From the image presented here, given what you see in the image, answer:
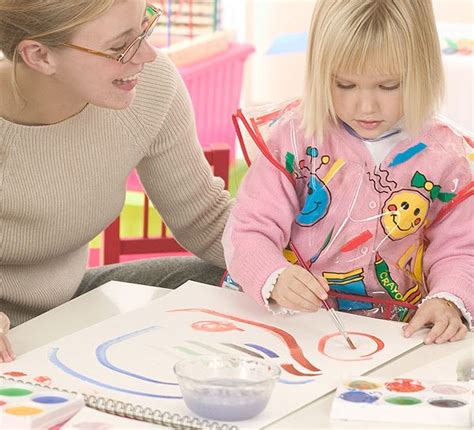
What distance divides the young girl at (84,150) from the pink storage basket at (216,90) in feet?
5.66

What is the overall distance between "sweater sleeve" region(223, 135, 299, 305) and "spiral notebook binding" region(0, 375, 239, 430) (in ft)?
1.18

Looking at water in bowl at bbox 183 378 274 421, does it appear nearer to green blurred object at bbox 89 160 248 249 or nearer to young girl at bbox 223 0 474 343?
young girl at bbox 223 0 474 343

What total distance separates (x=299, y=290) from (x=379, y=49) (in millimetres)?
313

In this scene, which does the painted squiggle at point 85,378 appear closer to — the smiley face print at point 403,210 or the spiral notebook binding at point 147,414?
the spiral notebook binding at point 147,414

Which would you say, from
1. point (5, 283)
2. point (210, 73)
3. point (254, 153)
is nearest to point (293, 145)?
point (254, 153)

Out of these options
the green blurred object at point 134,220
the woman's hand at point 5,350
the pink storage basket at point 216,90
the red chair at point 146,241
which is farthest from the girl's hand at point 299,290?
the pink storage basket at point 216,90

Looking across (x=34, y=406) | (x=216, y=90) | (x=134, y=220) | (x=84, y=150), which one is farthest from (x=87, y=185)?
(x=216, y=90)

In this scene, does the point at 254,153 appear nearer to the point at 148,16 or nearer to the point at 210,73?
the point at 148,16

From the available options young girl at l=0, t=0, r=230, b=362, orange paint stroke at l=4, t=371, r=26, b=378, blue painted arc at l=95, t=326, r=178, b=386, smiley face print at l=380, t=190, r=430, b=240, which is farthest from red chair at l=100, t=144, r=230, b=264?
orange paint stroke at l=4, t=371, r=26, b=378

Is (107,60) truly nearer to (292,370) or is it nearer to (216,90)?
(292,370)

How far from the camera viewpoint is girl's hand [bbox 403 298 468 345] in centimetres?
123

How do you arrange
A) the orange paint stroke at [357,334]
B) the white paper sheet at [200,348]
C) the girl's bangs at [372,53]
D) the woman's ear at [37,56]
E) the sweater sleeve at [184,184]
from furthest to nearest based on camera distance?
the sweater sleeve at [184,184] → the woman's ear at [37,56] → the girl's bangs at [372,53] → the orange paint stroke at [357,334] → the white paper sheet at [200,348]

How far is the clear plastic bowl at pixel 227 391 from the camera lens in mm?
965

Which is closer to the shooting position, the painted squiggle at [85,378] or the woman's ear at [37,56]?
the painted squiggle at [85,378]
